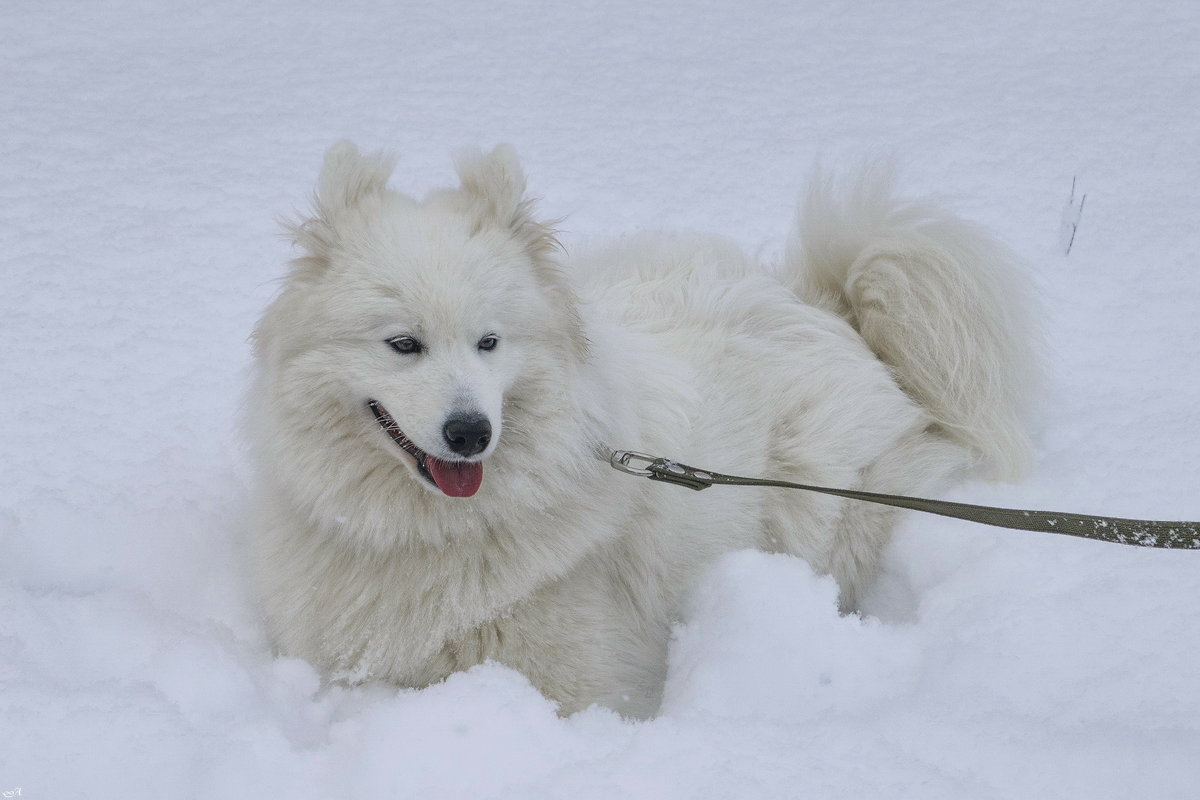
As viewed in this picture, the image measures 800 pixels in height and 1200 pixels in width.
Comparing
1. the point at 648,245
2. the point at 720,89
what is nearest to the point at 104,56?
the point at 720,89

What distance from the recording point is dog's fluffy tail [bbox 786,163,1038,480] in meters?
3.71

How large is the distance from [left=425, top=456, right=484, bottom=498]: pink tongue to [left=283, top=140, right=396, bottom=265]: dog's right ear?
2.19ft

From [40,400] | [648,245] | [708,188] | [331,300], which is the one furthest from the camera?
[708,188]

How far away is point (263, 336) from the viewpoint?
2744mm

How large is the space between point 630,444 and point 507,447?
43cm

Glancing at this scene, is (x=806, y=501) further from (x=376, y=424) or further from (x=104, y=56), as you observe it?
(x=104, y=56)

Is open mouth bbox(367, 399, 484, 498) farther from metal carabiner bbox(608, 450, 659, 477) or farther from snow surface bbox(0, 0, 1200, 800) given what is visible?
snow surface bbox(0, 0, 1200, 800)

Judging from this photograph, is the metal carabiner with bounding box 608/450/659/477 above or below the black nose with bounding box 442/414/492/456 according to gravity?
below

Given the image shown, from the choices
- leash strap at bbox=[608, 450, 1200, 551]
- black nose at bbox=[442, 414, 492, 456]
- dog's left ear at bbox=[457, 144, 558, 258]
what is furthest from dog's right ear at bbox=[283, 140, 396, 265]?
leash strap at bbox=[608, 450, 1200, 551]

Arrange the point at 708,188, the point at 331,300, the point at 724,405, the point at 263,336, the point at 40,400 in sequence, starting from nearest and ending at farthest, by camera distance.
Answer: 1. the point at 331,300
2. the point at 263,336
3. the point at 724,405
4. the point at 40,400
5. the point at 708,188

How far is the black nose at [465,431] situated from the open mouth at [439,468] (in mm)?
137

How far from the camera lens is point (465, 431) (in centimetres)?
239

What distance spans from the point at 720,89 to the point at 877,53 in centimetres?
162

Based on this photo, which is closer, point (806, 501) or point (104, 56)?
point (806, 501)
